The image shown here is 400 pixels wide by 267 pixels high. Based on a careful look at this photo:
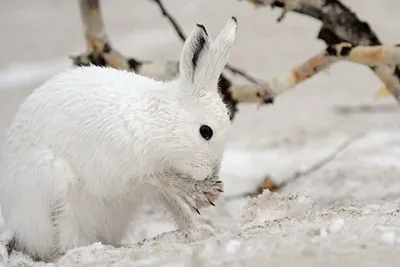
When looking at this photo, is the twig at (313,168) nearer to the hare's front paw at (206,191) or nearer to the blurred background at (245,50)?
the blurred background at (245,50)

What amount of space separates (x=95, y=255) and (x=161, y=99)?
26 cm

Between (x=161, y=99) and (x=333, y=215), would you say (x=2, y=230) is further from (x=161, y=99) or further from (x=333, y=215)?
(x=333, y=215)

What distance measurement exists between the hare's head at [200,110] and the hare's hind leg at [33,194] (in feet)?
0.56

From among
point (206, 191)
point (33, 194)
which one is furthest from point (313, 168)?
point (33, 194)

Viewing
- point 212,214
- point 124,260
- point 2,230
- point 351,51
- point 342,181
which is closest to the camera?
point 124,260

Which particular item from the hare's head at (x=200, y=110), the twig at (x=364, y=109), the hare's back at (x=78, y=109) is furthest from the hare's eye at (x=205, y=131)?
the twig at (x=364, y=109)

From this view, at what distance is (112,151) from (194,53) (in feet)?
0.61

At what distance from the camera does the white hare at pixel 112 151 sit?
979 millimetres

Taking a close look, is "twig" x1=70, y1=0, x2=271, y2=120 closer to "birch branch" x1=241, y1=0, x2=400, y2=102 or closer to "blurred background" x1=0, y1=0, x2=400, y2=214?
"birch branch" x1=241, y1=0, x2=400, y2=102

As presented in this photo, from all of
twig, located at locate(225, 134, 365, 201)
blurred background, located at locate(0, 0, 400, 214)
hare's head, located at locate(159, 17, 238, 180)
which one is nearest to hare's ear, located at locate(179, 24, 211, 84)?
hare's head, located at locate(159, 17, 238, 180)

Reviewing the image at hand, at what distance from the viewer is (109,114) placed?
990 millimetres

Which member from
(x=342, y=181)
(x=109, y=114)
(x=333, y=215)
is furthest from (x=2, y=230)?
(x=342, y=181)

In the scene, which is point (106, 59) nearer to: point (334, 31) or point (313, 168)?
point (334, 31)

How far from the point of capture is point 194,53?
101 cm
